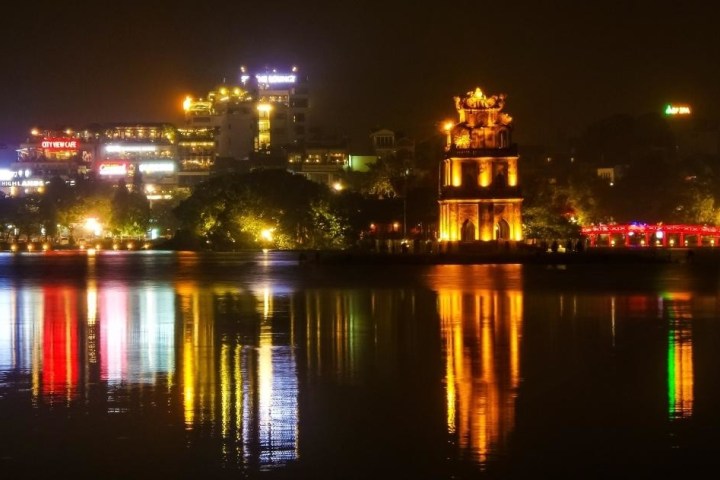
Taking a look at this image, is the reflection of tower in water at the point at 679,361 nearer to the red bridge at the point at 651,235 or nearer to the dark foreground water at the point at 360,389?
the dark foreground water at the point at 360,389

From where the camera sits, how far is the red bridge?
415 feet

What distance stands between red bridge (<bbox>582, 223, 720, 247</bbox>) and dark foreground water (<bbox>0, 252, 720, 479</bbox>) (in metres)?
88.1

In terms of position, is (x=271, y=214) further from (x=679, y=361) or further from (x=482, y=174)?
(x=679, y=361)

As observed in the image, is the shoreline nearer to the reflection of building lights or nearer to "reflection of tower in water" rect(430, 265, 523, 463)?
the reflection of building lights

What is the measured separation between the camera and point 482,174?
311ft

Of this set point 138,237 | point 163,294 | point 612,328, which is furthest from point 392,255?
point 138,237

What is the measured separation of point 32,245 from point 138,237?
14.0m

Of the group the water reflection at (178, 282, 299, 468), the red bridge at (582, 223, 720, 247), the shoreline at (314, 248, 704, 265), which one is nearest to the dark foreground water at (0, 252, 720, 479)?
the water reflection at (178, 282, 299, 468)

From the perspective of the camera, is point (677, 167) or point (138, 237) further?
point (138, 237)

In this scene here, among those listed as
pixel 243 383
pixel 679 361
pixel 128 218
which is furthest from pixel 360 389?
pixel 128 218

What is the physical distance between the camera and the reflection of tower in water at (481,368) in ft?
53.4

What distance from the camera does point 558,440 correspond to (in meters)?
15.8

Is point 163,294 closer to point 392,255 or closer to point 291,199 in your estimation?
point 392,255

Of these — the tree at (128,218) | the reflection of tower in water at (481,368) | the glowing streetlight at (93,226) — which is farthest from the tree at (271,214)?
the reflection of tower in water at (481,368)
